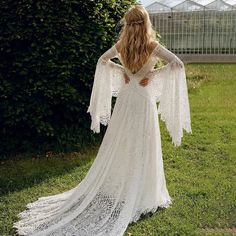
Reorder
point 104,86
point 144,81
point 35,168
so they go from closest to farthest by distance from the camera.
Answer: point 144,81
point 104,86
point 35,168

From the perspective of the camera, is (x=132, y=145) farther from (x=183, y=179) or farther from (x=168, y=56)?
(x=183, y=179)

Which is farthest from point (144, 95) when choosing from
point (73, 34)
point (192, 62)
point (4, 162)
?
point (192, 62)

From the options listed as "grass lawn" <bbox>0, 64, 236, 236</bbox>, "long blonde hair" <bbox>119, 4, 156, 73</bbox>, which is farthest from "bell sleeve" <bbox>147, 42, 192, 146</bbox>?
"grass lawn" <bbox>0, 64, 236, 236</bbox>

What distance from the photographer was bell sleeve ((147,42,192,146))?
4621mm

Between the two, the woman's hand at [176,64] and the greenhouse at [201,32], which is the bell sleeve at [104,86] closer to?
the woman's hand at [176,64]

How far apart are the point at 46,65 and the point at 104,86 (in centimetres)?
145

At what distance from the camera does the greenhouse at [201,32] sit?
44.6ft

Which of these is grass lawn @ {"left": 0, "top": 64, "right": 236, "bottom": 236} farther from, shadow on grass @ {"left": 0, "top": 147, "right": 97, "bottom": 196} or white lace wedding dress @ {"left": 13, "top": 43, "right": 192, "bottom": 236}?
white lace wedding dress @ {"left": 13, "top": 43, "right": 192, "bottom": 236}

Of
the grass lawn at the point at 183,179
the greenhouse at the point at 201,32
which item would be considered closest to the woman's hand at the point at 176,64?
the grass lawn at the point at 183,179

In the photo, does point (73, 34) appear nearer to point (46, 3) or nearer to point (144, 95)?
point (46, 3)

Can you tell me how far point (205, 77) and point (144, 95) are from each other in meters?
7.17

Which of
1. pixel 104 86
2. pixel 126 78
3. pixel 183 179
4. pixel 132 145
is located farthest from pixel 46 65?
pixel 183 179

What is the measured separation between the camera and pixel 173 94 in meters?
4.70

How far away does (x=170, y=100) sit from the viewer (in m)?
4.76
